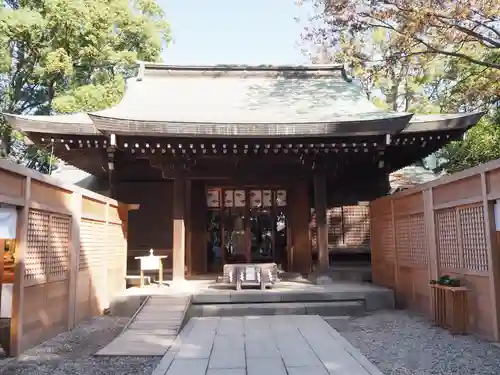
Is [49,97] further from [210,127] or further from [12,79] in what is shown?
[210,127]

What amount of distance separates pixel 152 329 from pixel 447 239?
14.3 feet

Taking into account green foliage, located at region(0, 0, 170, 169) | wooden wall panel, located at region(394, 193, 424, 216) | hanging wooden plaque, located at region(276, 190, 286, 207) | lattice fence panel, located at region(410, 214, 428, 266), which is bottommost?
lattice fence panel, located at region(410, 214, 428, 266)

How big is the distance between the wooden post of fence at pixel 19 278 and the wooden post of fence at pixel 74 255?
151 centimetres

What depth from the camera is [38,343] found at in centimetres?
517

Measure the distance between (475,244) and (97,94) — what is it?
14736mm

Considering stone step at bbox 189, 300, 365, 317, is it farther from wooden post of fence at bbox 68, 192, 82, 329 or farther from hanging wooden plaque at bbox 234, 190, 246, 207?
hanging wooden plaque at bbox 234, 190, 246, 207

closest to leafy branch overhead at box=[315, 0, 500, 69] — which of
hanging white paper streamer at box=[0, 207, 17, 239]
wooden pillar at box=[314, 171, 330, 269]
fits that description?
wooden pillar at box=[314, 171, 330, 269]

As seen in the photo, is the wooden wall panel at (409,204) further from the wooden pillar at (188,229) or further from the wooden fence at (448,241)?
the wooden pillar at (188,229)

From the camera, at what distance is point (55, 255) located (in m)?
5.87

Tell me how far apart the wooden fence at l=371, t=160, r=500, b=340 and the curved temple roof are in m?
1.74

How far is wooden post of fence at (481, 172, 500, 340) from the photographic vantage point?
4.84m

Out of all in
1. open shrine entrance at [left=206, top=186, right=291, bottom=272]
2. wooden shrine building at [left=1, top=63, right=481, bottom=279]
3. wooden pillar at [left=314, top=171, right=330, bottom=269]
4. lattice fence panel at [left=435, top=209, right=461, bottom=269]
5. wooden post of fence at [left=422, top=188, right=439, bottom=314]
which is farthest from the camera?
open shrine entrance at [left=206, top=186, right=291, bottom=272]

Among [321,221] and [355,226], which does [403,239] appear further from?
[355,226]

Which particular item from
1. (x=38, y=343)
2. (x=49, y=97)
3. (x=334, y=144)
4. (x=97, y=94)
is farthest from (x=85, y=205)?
(x=49, y=97)
